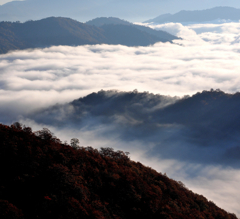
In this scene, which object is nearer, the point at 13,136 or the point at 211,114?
the point at 13,136

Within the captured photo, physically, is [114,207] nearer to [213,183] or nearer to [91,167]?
[91,167]

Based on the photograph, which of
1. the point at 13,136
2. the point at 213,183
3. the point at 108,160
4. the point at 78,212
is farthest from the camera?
the point at 213,183

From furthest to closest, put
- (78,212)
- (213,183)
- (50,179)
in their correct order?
(213,183) → (50,179) → (78,212)

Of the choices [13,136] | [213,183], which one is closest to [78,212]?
[13,136]

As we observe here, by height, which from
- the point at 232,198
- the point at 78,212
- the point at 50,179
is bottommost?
the point at 78,212

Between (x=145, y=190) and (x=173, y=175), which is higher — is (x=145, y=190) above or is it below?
below

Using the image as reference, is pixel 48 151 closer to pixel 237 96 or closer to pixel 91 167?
pixel 91 167

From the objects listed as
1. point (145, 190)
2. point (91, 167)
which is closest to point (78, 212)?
point (91, 167)
